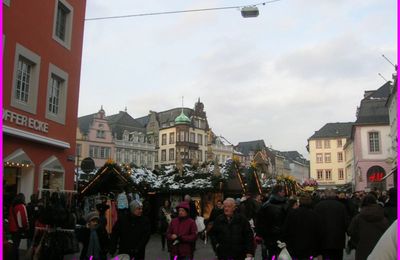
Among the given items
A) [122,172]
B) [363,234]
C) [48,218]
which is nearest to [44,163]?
[122,172]

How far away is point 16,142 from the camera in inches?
538

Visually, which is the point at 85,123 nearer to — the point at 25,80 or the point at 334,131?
the point at 334,131

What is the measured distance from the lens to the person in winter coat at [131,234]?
7668 mm

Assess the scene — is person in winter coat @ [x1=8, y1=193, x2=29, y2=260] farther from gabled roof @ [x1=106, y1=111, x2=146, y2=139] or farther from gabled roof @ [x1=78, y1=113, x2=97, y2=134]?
gabled roof @ [x1=106, y1=111, x2=146, y2=139]

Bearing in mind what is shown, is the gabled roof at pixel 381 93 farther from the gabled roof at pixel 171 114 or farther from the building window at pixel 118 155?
the gabled roof at pixel 171 114

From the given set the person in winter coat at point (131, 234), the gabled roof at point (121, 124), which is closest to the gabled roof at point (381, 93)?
the gabled roof at point (121, 124)

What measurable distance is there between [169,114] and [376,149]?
4494cm

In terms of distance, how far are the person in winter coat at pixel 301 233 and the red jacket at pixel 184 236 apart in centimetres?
155

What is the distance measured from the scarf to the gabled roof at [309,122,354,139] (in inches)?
3234

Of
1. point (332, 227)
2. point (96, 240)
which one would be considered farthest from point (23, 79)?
point (332, 227)

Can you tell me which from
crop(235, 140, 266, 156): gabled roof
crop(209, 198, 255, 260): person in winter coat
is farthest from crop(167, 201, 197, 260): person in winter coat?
crop(235, 140, 266, 156): gabled roof

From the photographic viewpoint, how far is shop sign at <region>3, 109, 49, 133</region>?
13180mm

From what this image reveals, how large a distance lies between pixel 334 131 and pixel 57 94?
77.3 meters

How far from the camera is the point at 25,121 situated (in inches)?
553
